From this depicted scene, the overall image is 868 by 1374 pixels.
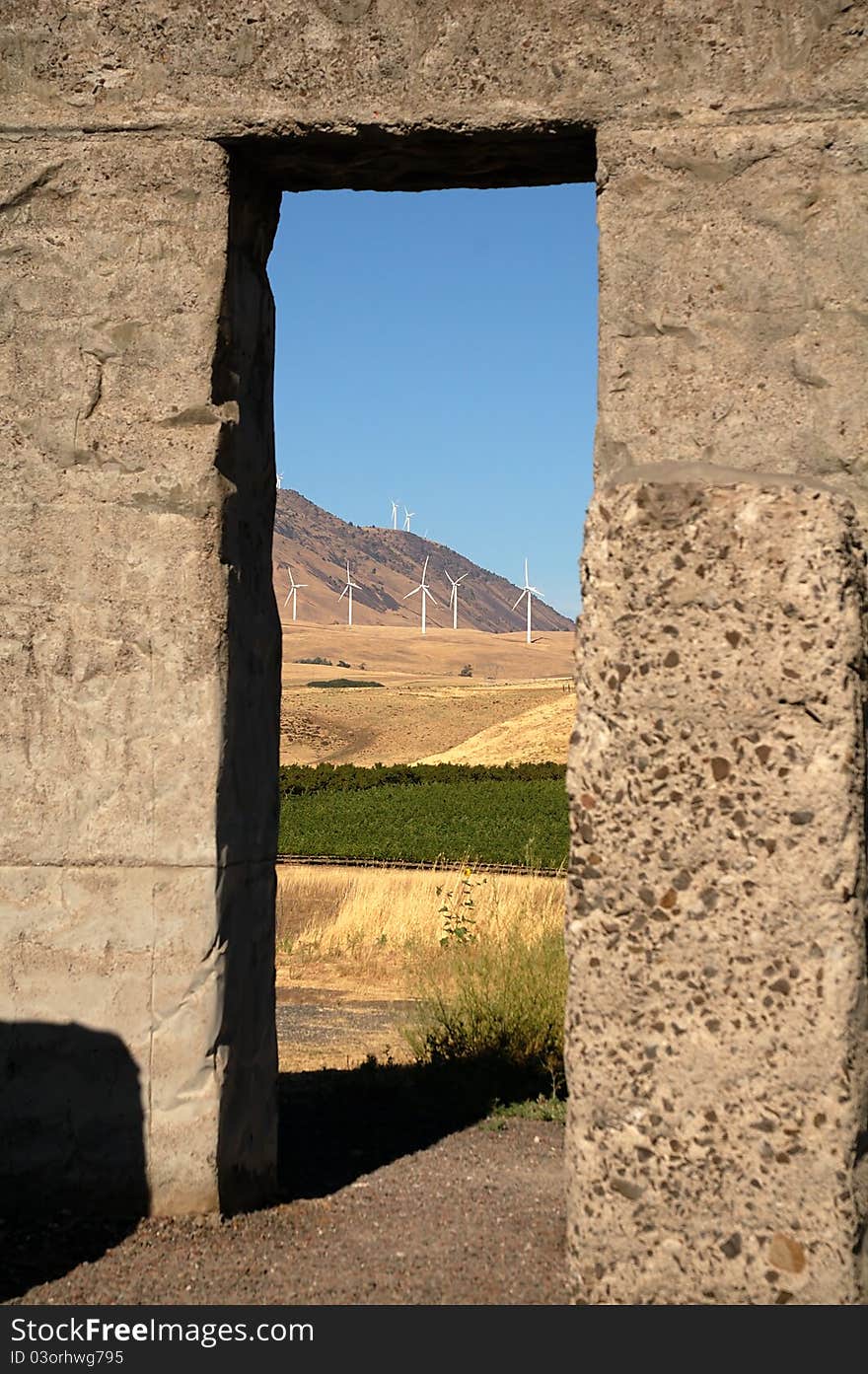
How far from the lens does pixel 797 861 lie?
2.90 meters

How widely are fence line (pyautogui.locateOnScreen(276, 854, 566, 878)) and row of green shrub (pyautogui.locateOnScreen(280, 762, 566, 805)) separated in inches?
375

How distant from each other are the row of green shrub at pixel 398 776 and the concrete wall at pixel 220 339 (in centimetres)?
2307

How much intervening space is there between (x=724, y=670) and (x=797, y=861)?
1.33ft

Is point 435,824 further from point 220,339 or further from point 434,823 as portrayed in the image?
point 220,339

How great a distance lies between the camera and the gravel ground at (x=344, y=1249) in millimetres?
3904

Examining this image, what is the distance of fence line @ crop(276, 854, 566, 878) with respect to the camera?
15547mm

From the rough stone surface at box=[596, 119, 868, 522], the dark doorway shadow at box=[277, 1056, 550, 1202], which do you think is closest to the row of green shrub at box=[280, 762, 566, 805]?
the dark doorway shadow at box=[277, 1056, 550, 1202]

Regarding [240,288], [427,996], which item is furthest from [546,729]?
[240,288]

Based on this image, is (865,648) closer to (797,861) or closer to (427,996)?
(797,861)

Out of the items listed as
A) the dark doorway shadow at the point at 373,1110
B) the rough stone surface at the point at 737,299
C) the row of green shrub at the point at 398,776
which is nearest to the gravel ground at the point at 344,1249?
the dark doorway shadow at the point at 373,1110

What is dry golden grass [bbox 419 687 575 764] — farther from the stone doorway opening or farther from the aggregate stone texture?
the aggregate stone texture

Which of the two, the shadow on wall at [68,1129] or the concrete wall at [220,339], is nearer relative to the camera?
the concrete wall at [220,339]

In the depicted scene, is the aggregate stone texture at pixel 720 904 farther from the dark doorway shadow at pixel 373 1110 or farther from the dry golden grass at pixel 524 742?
the dry golden grass at pixel 524 742

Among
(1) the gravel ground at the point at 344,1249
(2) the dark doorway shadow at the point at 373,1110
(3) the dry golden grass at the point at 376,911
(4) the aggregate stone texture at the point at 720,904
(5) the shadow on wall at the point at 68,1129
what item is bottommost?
(3) the dry golden grass at the point at 376,911
